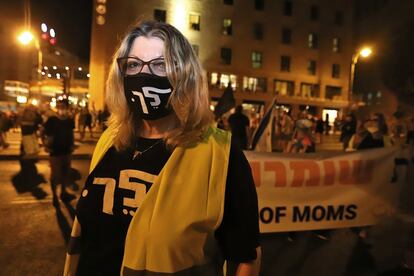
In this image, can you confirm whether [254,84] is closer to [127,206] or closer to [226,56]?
[226,56]

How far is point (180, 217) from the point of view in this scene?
1438mm

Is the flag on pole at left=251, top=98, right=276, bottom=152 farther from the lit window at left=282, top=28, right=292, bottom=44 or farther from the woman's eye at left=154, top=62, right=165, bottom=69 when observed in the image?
the lit window at left=282, top=28, right=292, bottom=44

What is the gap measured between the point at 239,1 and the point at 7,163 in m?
37.3

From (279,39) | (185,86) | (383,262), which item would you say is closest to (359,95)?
(279,39)

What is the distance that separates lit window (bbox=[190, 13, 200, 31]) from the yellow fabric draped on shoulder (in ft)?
145

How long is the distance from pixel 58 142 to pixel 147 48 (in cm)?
657

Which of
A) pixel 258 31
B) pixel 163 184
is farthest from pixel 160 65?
pixel 258 31

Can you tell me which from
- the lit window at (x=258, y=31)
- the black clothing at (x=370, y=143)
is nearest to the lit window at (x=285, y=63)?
the lit window at (x=258, y=31)

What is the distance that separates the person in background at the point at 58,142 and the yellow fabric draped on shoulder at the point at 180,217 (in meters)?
6.67

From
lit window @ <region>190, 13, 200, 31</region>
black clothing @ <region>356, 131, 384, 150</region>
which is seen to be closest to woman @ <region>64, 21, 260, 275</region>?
black clothing @ <region>356, 131, 384, 150</region>

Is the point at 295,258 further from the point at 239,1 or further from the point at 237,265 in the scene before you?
the point at 239,1

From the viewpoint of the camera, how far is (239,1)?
149 feet

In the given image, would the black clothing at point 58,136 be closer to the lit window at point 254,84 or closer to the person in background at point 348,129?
the person in background at point 348,129

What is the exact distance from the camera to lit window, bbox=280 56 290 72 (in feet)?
158
